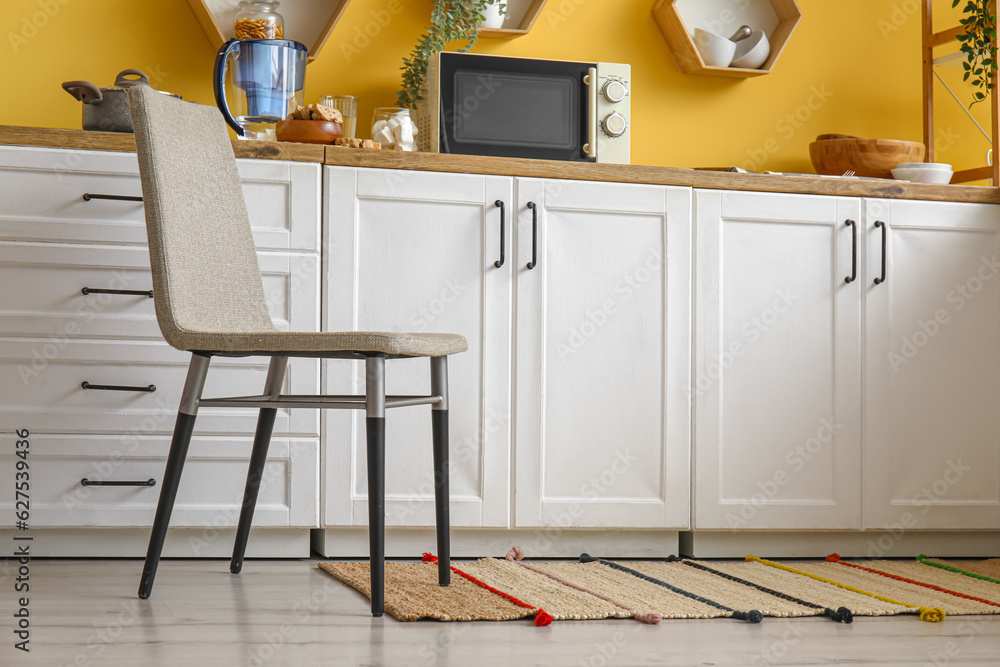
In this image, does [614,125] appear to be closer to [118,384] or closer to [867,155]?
[867,155]

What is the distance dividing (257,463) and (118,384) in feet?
1.16

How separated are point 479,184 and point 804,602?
43.1 inches

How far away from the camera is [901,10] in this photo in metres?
2.95

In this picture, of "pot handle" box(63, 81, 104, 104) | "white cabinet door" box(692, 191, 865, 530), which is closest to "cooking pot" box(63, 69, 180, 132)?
"pot handle" box(63, 81, 104, 104)

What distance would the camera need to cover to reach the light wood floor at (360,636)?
4.45 feet

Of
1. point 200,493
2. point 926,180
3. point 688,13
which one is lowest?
point 200,493

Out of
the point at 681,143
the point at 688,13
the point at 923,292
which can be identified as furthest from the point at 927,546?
the point at 688,13

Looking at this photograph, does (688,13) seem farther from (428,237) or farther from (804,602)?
(804,602)

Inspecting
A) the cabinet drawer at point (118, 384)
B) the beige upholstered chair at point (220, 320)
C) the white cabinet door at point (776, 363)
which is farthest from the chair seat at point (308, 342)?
the white cabinet door at point (776, 363)

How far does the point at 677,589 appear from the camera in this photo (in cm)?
186

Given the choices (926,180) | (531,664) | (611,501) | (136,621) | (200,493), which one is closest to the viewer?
(531,664)

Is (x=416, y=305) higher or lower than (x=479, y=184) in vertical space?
lower

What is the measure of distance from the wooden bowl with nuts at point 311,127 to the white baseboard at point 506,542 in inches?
34.2

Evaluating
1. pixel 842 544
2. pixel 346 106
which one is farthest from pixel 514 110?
pixel 842 544
